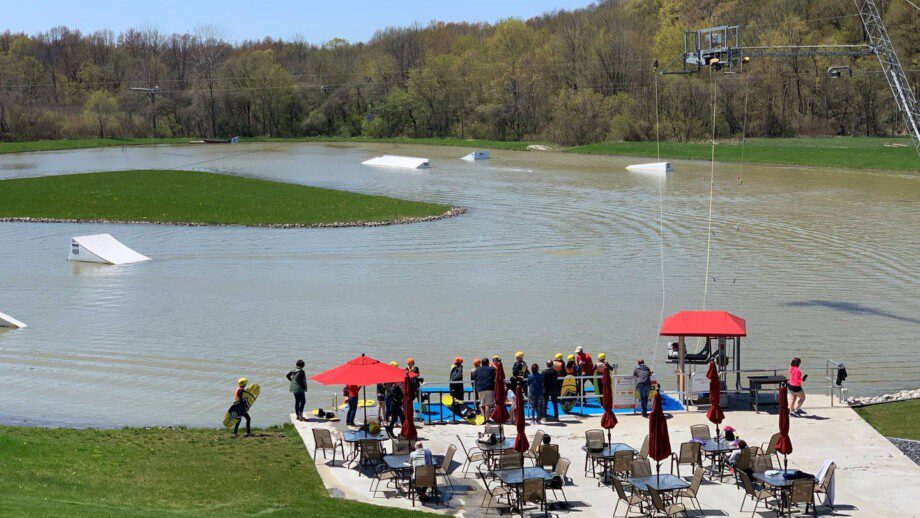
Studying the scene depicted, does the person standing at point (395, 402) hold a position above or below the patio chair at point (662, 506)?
above

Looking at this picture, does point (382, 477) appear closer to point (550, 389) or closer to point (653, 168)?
point (550, 389)

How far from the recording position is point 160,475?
16656 mm

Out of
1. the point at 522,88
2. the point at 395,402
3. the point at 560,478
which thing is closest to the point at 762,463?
the point at 560,478

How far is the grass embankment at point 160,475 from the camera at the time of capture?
14492 millimetres

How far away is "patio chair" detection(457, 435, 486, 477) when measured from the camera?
17.5 m

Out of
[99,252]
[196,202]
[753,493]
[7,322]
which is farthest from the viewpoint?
[196,202]

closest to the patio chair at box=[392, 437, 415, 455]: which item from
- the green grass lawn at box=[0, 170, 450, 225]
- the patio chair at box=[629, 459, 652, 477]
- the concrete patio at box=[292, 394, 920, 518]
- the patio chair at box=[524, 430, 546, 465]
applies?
the concrete patio at box=[292, 394, 920, 518]

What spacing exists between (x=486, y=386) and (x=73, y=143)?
4843 inches

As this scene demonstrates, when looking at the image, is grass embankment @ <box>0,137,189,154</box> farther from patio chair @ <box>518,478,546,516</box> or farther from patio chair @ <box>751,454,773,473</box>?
patio chair @ <box>751,454,773,473</box>

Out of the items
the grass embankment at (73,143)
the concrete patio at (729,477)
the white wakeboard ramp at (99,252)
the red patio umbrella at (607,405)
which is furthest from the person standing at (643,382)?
the grass embankment at (73,143)

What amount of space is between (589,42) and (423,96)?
25284 mm

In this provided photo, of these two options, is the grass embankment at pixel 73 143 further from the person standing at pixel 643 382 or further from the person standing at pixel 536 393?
the person standing at pixel 643 382

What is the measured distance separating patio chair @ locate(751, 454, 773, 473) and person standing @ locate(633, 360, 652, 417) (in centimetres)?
425

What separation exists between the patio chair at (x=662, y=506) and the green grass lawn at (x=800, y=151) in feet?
242
